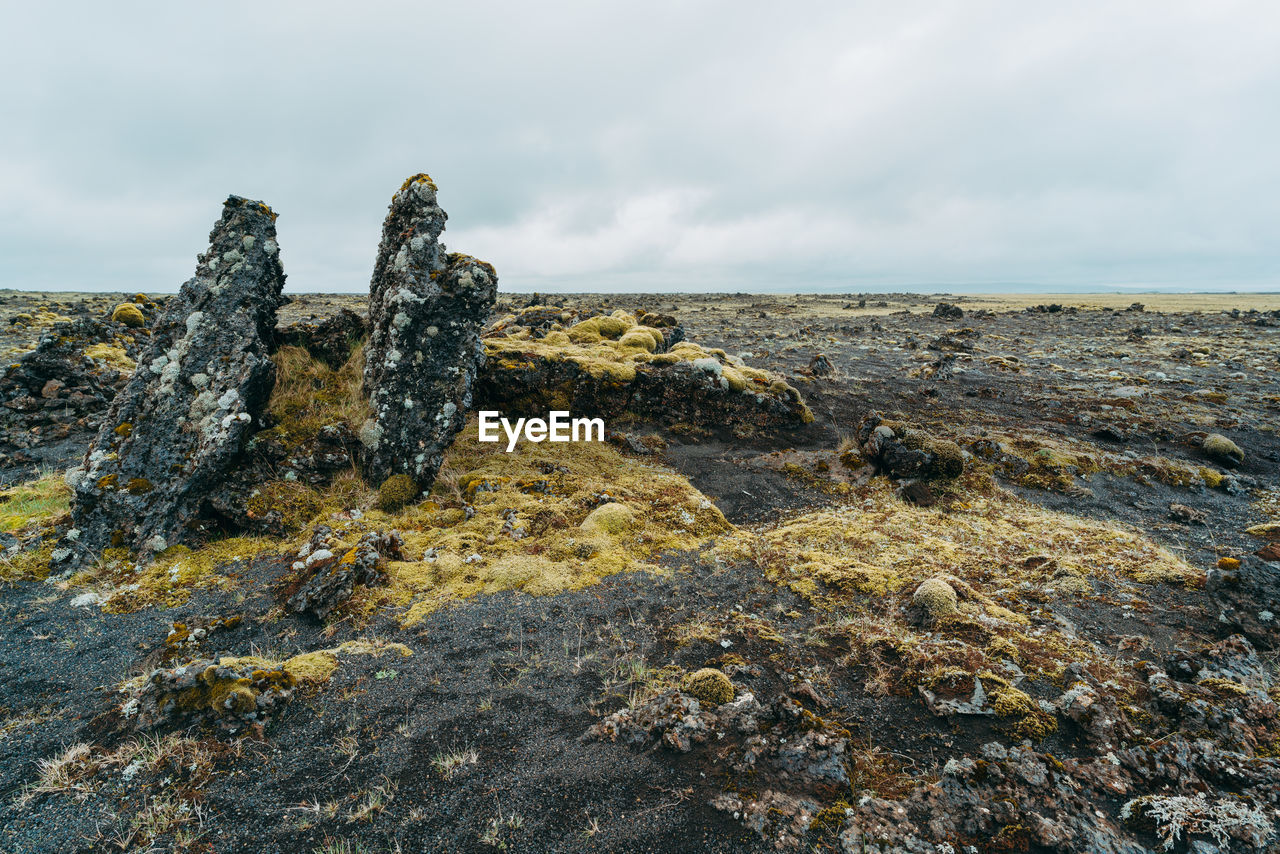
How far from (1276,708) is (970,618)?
309 centimetres

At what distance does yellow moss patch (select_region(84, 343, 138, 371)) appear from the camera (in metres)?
18.7

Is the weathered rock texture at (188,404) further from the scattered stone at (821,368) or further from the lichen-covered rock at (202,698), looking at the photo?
the scattered stone at (821,368)

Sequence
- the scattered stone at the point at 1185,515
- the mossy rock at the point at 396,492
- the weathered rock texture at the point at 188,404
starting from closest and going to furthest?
the weathered rock texture at the point at 188,404, the mossy rock at the point at 396,492, the scattered stone at the point at 1185,515

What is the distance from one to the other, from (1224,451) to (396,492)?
23.6 meters

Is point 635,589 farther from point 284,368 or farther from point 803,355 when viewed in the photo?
point 803,355

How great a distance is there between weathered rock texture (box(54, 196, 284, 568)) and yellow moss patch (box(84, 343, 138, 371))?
11.2 meters

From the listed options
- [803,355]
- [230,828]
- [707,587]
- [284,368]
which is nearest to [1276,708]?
[707,587]

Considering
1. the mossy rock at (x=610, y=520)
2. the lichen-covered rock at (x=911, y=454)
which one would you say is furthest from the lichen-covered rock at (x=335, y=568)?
the lichen-covered rock at (x=911, y=454)

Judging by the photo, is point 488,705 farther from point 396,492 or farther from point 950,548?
point 950,548

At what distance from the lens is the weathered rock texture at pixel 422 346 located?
12.0 metres

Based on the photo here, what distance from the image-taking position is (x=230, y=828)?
4738 mm

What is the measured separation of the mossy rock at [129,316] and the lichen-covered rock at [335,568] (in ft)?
76.9

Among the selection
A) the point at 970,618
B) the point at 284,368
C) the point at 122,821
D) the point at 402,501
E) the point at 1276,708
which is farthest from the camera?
the point at 284,368

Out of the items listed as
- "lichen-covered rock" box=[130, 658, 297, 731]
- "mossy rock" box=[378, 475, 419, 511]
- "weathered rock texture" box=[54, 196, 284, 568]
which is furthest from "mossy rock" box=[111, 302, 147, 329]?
"lichen-covered rock" box=[130, 658, 297, 731]
